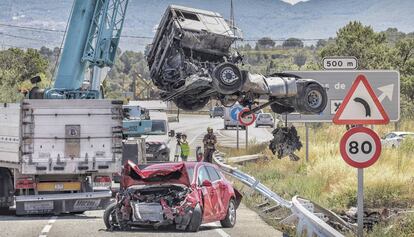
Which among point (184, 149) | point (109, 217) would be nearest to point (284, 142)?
point (109, 217)

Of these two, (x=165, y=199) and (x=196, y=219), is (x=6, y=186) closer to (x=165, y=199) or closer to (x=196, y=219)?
(x=165, y=199)

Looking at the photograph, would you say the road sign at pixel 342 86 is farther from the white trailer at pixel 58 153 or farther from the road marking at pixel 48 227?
the road marking at pixel 48 227

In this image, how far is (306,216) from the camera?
1611 cm

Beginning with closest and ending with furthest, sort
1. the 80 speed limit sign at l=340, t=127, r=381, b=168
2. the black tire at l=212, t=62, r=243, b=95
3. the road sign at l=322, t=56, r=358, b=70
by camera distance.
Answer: the 80 speed limit sign at l=340, t=127, r=381, b=168
the road sign at l=322, t=56, r=358, b=70
the black tire at l=212, t=62, r=243, b=95

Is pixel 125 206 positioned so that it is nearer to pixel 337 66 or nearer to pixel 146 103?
pixel 337 66

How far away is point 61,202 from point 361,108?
28.5 ft

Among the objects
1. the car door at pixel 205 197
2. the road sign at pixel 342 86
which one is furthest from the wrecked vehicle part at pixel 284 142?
the car door at pixel 205 197

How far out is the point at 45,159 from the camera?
21.1 metres

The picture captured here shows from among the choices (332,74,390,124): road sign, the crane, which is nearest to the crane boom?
the crane

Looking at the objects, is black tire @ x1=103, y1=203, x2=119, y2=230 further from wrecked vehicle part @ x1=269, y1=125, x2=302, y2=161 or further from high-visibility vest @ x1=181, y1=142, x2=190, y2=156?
high-visibility vest @ x1=181, y1=142, x2=190, y2=156

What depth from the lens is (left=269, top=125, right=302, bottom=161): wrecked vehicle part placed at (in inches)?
958

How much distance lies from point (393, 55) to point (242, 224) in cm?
5829

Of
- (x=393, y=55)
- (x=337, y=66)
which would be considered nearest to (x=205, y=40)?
(x=337, y=66)

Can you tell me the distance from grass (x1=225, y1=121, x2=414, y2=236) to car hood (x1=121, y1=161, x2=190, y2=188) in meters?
4.24
